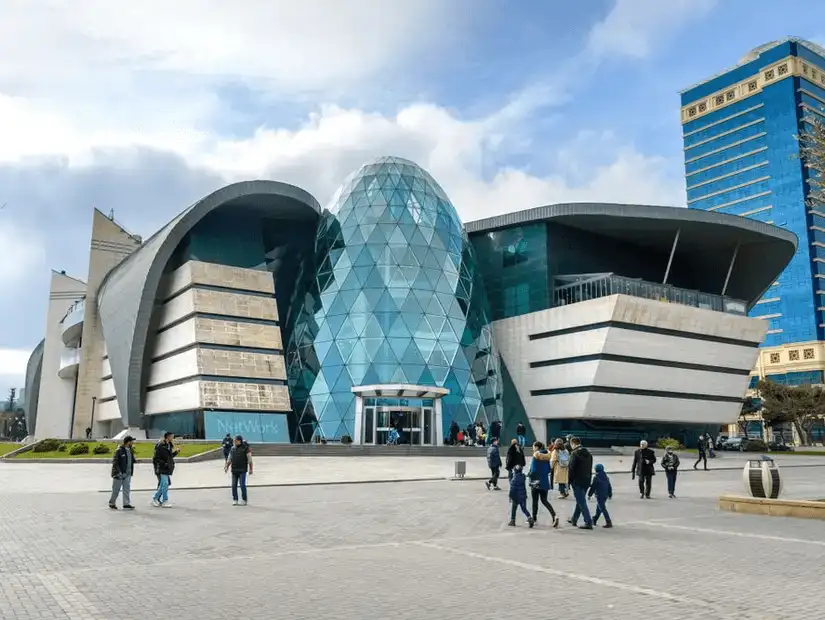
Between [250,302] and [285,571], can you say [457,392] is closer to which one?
[250,302]

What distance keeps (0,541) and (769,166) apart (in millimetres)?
126954

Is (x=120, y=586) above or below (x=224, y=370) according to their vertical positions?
below

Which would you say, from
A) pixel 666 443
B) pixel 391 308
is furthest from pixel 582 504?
pixel 666 443

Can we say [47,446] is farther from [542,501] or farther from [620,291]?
[620,291]

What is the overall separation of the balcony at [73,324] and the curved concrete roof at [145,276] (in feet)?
33.2

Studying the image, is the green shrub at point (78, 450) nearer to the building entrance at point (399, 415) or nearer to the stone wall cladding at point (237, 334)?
the stone wall cladding at point (237, 334)

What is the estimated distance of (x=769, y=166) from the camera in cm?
11856

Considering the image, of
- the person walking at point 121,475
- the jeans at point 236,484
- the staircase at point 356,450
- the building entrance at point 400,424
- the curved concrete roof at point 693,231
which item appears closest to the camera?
the person walking at point 121,475

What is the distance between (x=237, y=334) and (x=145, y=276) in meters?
7.35

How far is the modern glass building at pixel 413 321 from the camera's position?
4853 centimetres

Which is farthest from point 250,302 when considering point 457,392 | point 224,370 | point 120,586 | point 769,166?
point 769,166

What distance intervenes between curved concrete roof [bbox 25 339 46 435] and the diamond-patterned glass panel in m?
42.8

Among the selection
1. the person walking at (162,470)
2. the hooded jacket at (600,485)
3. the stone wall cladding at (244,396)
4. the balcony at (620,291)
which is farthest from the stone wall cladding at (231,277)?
the hooded jacket at (600,485)

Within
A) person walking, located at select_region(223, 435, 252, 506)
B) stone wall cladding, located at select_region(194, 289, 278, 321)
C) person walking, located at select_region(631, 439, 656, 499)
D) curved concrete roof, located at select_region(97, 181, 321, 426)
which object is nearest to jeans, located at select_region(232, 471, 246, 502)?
person walking, located at select_region(223, 435, 252, 506)
